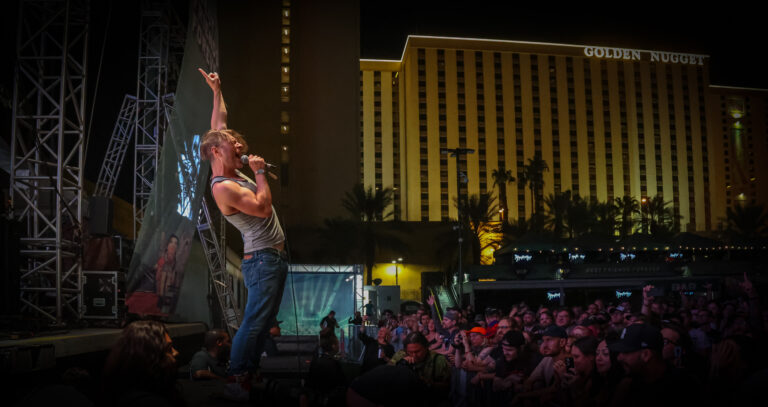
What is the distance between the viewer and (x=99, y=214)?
12375 millimetres

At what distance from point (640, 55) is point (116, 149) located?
96.6 metres

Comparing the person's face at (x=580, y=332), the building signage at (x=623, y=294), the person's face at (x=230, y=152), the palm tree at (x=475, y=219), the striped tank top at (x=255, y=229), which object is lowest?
the building signage at (x=623, y=294)

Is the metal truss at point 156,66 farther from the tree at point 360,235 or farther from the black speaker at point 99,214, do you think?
the tree at point 360,235

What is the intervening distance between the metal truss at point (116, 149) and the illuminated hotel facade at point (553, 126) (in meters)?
68.1

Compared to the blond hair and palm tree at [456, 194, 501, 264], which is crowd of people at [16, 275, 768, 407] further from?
palm tree at [456, 194, 501, 264]

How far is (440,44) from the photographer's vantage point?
306 ft

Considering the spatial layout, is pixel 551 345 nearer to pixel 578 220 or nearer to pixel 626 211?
pixel 578 220

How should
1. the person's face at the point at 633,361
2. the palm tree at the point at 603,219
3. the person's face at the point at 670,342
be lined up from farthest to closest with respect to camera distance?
the palm tree at the point at 603,219, the person's face at the point at 670,342, the person's face at the point at 633,361

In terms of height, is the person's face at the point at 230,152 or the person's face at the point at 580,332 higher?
the person's face at the point at 230,152

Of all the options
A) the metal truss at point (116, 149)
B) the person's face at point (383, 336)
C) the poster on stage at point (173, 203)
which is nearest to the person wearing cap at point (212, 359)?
the person's face at point (383, 336)

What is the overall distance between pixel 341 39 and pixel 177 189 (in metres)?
50.1

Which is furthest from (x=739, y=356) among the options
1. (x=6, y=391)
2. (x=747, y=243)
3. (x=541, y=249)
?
(x=747, y=243)

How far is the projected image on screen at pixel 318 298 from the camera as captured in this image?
86.2 feet

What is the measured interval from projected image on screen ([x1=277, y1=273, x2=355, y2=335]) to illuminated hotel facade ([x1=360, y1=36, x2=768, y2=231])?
201 ft
